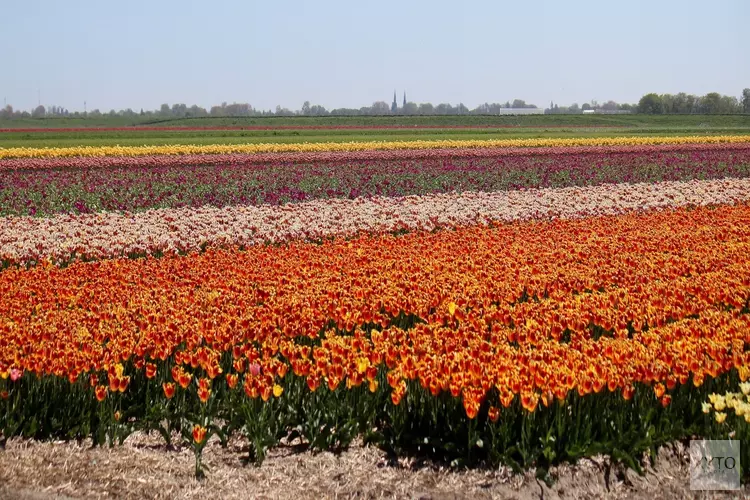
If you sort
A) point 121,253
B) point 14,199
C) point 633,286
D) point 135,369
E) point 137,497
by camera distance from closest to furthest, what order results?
point 137,497, point 135,369, point 633,286, point 121,253, point 14,199

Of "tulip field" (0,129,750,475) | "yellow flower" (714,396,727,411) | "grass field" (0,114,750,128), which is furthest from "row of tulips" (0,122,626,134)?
"yellow flower" (714,396,727,411)

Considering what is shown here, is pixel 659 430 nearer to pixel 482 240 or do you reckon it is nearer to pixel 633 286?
pixel 633 286

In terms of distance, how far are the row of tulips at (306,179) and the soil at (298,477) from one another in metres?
12.9

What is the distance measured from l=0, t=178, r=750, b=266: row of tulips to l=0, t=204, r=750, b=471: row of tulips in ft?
7.94

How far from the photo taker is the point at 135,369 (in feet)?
20.4

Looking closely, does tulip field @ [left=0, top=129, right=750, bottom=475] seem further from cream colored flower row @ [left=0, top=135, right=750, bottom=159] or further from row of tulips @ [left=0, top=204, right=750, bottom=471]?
cream colored flower row @ [left=0, top=135, right=750, bottom=159]

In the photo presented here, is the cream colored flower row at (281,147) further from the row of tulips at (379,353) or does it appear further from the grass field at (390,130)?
the row of tulips at (379,353)

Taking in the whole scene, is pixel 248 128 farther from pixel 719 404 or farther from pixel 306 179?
pixel 719 404

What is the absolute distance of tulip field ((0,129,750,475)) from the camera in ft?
17.7

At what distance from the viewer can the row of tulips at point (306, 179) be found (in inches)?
761

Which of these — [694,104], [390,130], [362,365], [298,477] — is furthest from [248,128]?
[694,104]

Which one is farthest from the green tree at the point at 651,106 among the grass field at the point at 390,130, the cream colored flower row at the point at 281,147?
the cream colored flower row at the point at 281,147

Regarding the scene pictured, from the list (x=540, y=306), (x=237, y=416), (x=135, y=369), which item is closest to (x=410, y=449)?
(x=237, y=416)

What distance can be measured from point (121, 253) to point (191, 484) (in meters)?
7.79
